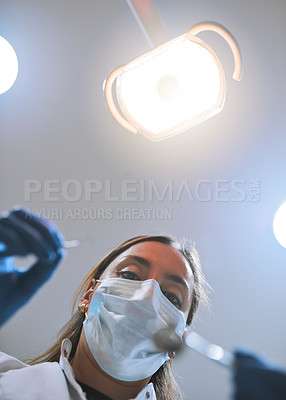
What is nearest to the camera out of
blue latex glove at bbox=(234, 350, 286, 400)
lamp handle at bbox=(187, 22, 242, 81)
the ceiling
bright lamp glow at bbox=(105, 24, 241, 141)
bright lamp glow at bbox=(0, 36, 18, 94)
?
blue latex glove at bbox=(234, 350, 286, 400)

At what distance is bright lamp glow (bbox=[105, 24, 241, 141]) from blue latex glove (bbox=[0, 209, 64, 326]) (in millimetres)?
462

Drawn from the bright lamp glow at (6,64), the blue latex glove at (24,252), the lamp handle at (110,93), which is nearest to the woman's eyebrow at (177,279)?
the blue latex glove at (24,252)

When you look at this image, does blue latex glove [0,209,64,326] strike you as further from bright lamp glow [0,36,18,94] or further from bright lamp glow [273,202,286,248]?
bright lamp glow [273,202,286,248]

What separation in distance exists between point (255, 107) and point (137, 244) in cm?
94

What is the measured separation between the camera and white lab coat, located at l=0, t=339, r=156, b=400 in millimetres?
1201

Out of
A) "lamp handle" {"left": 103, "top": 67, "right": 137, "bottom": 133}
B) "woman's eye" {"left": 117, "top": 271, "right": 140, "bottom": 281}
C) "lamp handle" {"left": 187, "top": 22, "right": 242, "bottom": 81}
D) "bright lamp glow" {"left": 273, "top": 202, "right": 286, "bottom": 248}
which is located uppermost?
"lamp handle" {"left": 187, "top": 22, "right": 242, "bottom": 81}

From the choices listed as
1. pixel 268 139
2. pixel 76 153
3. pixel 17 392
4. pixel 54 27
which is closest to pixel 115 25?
pixel 54 27

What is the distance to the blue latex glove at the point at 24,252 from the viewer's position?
1.10 metres

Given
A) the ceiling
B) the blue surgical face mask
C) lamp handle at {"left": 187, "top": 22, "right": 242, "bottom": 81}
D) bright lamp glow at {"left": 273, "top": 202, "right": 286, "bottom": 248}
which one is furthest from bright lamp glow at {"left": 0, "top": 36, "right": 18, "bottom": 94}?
bright lamp glow at {"left": 273, "top": 202, "right": 286, "bottom": 248}

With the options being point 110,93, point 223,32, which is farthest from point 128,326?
point 223,32

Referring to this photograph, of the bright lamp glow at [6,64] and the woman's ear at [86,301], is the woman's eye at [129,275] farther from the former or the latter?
the bright lamp glow at [6,64]

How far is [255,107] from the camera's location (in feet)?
6.18

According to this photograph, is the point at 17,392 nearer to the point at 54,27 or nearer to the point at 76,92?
the point at 76,92

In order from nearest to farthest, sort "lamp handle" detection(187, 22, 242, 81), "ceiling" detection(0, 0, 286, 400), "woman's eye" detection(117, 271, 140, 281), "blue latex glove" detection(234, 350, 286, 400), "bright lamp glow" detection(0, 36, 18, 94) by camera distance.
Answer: "blue latex glove" detection(234, 350, 286, 400) → "lamp handle" detection(187, 22, 242, 81) → "woman's eye" detection(117, 271, 140, 281) → "bright lamp glow" detection(0, 36, 18, 94) → "ceiling" detection(0, 0, 286, 400)
